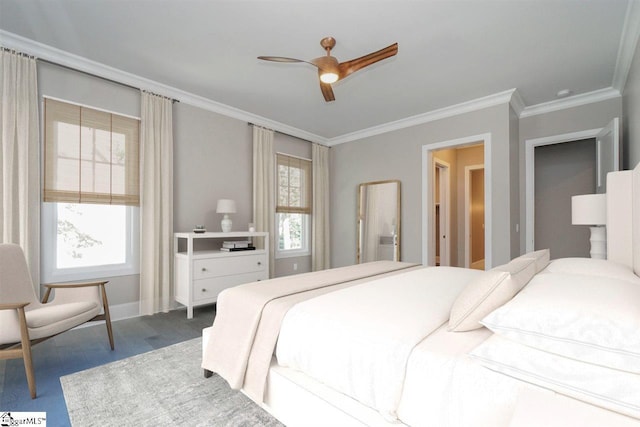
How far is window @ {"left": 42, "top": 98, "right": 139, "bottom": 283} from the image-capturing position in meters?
2.80

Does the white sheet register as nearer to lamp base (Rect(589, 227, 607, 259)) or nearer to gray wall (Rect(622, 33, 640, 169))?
lamp base (Rect(589, 227, 607, 259))

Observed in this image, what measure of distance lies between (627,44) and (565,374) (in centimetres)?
327

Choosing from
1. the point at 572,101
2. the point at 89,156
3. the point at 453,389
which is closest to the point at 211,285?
the point at 89,156

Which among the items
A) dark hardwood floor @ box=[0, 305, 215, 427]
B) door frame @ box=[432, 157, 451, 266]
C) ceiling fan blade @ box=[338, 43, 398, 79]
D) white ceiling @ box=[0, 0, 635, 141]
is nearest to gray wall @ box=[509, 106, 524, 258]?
white ceiling @ box=[0, 0, 635, 141]

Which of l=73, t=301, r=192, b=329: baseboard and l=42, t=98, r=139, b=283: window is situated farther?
l=73, t=301, r=192, b=329: baseboard

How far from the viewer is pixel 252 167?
4.41 m

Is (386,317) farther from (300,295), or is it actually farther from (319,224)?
(319,224)

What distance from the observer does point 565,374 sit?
817 mm

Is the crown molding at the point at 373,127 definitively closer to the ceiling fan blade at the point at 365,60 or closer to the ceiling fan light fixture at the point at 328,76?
the ceiling fan blade at the point at 365,60

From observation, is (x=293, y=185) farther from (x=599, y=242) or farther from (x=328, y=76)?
(x=599, y=242)

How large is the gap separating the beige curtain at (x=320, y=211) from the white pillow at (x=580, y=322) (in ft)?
14.2

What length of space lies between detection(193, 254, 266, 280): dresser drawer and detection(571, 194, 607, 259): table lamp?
Result: 11.1 feet

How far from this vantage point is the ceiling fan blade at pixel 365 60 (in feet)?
7.19

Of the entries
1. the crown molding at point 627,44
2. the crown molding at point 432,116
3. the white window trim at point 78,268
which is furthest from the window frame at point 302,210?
the crown molding at point 627,44
